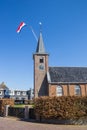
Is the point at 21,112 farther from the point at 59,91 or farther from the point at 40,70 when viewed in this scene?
the point at 40,70

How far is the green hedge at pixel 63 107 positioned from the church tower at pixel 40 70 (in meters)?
26.9

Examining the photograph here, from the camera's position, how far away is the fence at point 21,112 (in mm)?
23667

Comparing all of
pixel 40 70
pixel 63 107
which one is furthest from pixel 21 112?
Answer: pixel 40 70

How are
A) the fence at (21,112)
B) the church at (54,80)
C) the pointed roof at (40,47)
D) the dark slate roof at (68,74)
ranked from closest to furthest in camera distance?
1. the fence at (21,112)
2. the church at (54,80)
3. the dark slate roof at (68,74)
4. the pointed roof at (40,47)

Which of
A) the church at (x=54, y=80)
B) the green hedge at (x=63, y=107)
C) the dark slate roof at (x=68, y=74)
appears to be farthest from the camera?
the dark slate roof at (x=68, y=74)

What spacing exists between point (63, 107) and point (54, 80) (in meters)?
28.7

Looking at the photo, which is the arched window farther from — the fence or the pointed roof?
the fence

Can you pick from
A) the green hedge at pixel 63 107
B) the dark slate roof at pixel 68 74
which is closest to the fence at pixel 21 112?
the green hedge at pixel 63 107

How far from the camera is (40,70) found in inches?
1973

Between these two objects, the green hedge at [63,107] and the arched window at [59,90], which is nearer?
the green hedge at [63,107]

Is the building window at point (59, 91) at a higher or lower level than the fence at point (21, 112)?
higher

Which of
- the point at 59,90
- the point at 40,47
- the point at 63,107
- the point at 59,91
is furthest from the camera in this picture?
the point at 40,47

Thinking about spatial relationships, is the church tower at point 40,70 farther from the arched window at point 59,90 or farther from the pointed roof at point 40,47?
the arched window at point 59,90

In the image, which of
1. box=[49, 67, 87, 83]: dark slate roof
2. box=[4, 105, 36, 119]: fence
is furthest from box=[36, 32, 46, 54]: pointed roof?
box=[4, 105, 36, 119]: fence
